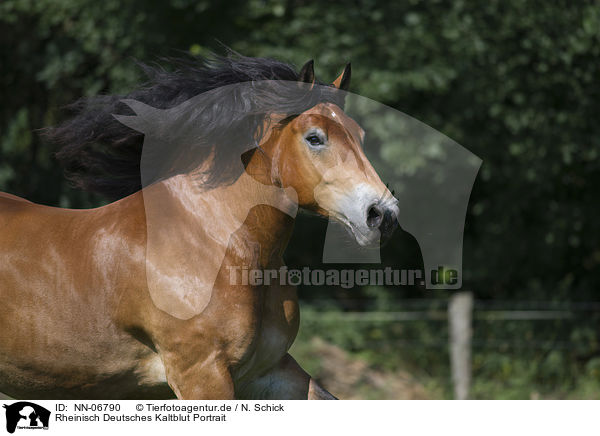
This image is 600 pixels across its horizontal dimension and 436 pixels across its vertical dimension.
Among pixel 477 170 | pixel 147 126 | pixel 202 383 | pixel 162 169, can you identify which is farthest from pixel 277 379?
pixel 477 170

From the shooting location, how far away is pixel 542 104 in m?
7.27

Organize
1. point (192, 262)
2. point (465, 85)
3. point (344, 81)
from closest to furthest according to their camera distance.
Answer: point (192, 262) → point (344, 81) → point (465, 85)

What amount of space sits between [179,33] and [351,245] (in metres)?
5.39

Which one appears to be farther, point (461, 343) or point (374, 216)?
point (461, 343)

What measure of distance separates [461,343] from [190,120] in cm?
553

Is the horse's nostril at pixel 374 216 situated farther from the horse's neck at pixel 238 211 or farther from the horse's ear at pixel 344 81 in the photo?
the horse's ear at pixel 344 81

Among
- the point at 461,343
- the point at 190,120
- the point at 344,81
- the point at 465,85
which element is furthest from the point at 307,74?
the point at 461,343

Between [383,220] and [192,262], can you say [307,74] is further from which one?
[192,262]
